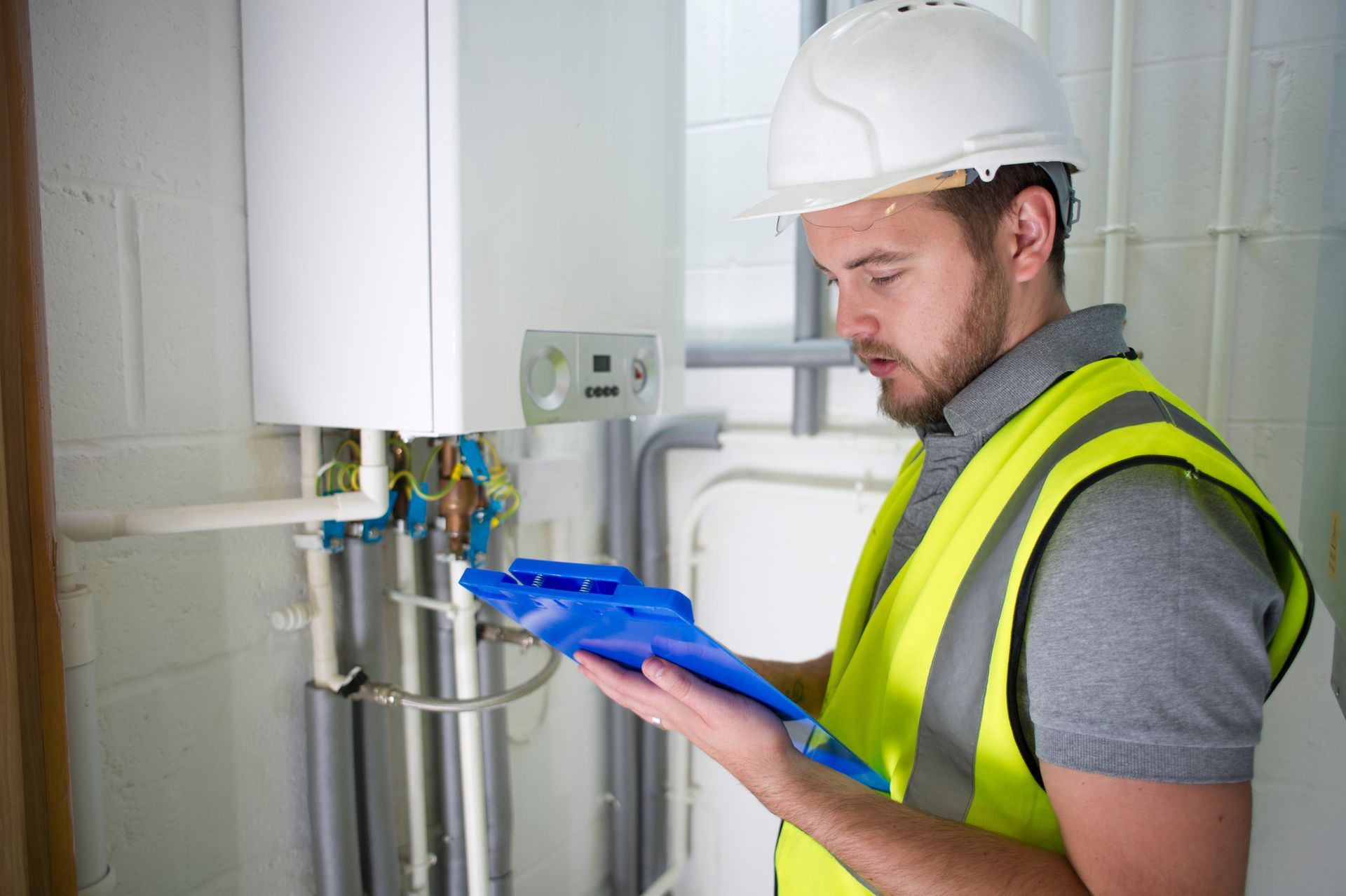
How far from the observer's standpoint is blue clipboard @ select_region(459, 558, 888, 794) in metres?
0.63

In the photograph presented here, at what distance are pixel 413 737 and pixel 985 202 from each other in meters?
1.08

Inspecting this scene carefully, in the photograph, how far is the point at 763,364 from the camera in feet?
5.02

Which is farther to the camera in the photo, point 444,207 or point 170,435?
point 170,435

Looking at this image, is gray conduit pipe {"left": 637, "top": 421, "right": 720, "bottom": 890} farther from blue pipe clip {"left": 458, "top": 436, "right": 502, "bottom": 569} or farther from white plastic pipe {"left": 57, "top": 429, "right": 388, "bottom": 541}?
white plastic pipe {"left": 57, "top": 429, "right": 388, "bottom": 541}

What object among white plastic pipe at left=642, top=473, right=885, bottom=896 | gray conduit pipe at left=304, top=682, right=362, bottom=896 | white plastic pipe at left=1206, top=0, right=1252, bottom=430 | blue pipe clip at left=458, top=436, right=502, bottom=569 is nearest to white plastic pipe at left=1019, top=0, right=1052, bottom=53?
white plastic pipe at left=1206, top=0, right=1252, bottom=430

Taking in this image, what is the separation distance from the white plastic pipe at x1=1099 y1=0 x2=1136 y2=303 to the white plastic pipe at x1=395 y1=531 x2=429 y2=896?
114 centimetres

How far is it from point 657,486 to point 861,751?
3.06 ft

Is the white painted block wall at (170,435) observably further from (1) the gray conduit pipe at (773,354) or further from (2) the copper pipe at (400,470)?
(1) the gray conduit pipe at (773,354)

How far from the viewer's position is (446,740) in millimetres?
1304

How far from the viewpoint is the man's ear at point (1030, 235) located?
82cm

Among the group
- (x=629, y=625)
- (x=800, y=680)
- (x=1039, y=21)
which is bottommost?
(x=800, y=680)

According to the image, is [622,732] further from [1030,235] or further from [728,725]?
[1030,235]

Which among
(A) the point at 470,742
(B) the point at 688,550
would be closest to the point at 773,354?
(B) the point at 688,550

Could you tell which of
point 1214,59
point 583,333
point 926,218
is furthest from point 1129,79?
point 583,333
